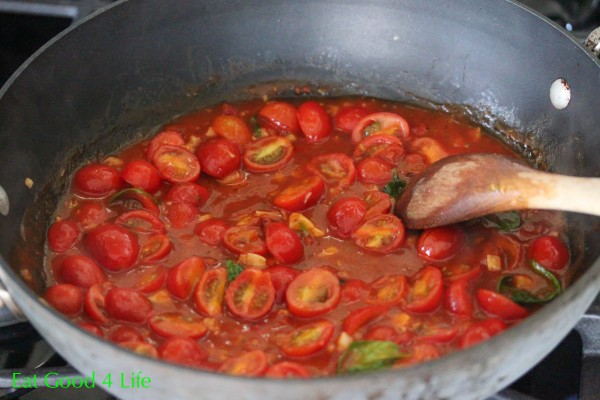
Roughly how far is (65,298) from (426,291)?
101cm


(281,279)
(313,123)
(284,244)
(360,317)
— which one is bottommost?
(360,317)

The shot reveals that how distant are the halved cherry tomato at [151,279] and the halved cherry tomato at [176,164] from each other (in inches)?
15.2

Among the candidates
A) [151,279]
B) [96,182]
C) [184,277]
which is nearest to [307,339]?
[184,277]

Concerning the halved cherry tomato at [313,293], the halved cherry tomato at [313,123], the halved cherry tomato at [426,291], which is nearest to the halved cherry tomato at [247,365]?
the halved cherry tomato at [313,293]

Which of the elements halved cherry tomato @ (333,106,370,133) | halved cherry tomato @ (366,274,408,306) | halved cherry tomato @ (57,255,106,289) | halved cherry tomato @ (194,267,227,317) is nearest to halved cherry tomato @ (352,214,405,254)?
halved cherry tomato @ (366,274,408,306)

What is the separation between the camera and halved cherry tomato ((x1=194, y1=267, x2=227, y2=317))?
6.59 ft

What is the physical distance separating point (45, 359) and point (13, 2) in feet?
5.09

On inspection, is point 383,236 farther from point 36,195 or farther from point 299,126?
point 36,195

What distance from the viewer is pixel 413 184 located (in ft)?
7.27

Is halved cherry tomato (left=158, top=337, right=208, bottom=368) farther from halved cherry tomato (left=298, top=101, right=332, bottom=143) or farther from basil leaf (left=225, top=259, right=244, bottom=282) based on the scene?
halved cherry tomato (left=298, top=101, right=332, bottom=143)

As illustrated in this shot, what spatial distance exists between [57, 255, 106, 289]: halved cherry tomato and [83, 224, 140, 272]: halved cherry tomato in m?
0.05

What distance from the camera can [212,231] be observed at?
2240mm

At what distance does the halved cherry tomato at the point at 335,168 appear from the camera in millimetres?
2439

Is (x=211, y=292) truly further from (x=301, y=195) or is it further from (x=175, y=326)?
(x=301, y=195)
